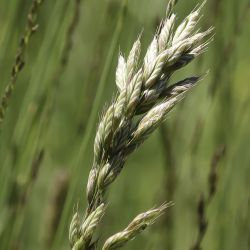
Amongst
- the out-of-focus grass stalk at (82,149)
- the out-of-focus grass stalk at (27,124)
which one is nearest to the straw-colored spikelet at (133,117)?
the out-of-focus grass stalk at (82,149)

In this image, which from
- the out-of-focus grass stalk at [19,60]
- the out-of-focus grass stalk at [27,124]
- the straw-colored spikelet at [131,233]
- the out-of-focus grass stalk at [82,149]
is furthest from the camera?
the out-of-focus grass stalk at [27,124]

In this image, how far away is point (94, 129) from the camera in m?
1.00

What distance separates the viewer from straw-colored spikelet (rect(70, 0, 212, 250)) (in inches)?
17.5

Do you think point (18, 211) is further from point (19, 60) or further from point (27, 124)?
point (19, 60)

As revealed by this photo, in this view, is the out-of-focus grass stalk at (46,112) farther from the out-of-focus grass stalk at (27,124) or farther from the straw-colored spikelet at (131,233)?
the straw-colored spikelet at (131,233)

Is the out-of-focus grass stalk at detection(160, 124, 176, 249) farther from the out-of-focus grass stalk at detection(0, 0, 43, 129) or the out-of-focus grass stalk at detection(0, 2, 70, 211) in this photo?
the out-of-focus grass stalk at detection(0, 0, 43, 129)

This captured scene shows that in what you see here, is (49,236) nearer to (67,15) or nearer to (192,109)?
(67,15)

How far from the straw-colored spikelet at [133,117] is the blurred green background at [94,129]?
0.89ft

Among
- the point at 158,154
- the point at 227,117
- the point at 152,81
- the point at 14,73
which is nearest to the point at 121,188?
the point at 158,154

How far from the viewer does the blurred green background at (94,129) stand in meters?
0.86

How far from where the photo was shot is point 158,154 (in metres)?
1.20

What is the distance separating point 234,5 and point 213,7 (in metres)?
0.08

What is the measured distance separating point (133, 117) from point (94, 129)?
53cm

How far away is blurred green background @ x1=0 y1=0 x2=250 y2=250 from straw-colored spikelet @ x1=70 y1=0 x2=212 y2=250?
271 mm
